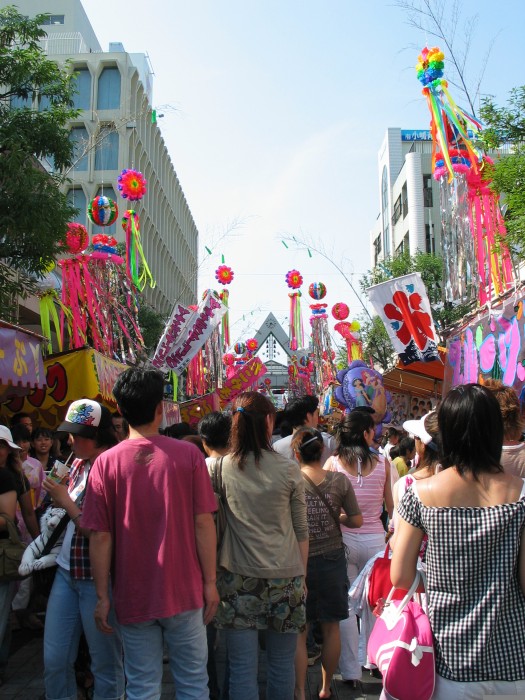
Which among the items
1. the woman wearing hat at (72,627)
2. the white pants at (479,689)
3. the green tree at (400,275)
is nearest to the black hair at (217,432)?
the woman wearing hat at (72,627)

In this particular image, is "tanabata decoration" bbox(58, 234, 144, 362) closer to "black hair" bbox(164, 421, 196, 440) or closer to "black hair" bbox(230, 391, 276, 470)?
"black hair" bbox(164, 421, 196, 440)

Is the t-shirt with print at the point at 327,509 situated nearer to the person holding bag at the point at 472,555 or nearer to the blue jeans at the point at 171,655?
the blue jeans at the point at 171,655

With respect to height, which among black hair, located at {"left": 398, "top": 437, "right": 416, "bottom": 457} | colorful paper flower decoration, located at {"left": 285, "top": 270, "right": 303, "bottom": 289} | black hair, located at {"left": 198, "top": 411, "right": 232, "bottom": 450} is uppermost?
colorful paper flower decoration, located at {"left": 285, "top": 270, "right": 303, "bottom": 289}

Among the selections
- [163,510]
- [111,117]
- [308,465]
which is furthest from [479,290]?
[111,117]

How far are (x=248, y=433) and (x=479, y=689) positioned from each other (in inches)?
64.6

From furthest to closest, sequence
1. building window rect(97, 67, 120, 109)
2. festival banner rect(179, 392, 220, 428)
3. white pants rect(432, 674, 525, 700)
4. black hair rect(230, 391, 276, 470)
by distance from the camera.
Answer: building window rect(97, 67, 120, 109)
festival banner rect(179, 392, 220, 428)
black hair rect(230, 391, 276, 470)
white pants rect(432, 674, 525, 700)

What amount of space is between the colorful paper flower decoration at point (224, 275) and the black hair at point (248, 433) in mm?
22842

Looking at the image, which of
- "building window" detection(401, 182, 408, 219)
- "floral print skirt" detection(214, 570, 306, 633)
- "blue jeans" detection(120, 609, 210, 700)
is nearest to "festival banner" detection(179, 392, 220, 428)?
"floral print skirt" detection(214, 570, 306, 633)

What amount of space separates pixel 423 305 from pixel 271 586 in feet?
18.7

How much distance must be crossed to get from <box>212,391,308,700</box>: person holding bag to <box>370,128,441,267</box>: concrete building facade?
3018 centimetres

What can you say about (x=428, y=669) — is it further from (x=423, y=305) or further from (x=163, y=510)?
(x=423, y=305)

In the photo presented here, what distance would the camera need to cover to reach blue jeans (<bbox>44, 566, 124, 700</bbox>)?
321 cm

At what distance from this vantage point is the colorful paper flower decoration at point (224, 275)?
85.6ft

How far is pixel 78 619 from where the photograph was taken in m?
3.32
